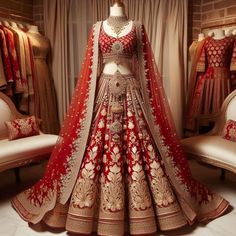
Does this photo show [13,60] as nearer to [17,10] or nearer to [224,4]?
[17,10]

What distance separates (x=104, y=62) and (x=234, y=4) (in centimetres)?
170

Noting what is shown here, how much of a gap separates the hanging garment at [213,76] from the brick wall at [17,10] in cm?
187

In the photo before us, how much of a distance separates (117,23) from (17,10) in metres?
1.75

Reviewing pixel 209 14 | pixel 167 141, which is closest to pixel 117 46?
pixel 167 141

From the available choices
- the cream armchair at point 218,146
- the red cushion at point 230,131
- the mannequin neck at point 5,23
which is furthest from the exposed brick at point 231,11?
the mannequin neck at point 5,23

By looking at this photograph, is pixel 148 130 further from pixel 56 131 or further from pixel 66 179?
pixel 56 131

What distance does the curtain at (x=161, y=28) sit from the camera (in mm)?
3287

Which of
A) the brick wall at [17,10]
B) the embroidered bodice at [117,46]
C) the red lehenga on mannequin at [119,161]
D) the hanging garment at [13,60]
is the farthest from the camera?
the brick wall at [17,10]

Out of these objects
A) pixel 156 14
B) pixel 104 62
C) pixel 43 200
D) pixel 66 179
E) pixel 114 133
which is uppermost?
pixel 156 14

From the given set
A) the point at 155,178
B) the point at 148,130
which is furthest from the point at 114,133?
the point at 155,178

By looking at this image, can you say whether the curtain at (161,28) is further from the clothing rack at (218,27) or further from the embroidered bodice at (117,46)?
the embroidered bodice at (117,46)

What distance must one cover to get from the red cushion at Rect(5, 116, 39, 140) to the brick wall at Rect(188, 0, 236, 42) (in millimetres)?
1910

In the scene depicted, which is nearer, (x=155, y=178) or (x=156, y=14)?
(x=155, y=178)

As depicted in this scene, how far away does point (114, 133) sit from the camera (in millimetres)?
1879
